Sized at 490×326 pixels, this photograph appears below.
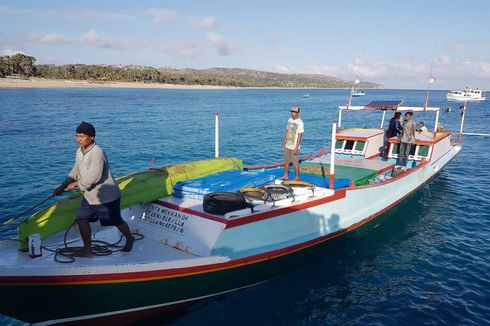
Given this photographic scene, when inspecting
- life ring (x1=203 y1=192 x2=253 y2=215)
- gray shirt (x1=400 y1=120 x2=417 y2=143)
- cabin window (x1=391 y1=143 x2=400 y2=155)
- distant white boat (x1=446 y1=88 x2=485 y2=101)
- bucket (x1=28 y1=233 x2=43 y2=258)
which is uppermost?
distant white boat (x1=446 y1=88 x2=485 y2=101)

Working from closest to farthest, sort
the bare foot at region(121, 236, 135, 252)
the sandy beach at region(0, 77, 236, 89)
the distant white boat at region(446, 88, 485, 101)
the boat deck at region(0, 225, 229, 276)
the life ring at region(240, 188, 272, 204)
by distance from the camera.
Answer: the boat deck at region(0, 225, 229, 276), the bare foot at region(121, 236, 135, 252), the life ring at region(240, 188, 272, 204), the distant white boat at region(446, 88, 485, 101), the sandy beach at region(0, 77, 236, 89)

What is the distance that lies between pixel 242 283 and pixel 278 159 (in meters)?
17.2

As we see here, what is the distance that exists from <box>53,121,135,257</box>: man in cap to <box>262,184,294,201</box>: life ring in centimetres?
372

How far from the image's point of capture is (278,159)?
25.3 meters

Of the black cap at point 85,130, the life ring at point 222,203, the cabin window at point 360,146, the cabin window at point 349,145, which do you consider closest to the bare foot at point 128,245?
the life ring at point 222,203

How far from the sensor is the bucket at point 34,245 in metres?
6.93

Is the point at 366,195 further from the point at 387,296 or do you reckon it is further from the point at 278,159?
the point at 278,159

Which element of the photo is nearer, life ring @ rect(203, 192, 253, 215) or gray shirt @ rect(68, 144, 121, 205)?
gray shirt @ rect(68, 144, 121, 205)

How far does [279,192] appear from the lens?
9.19 m

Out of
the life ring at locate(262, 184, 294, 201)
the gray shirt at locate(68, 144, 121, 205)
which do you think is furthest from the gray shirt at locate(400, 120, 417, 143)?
the gray shirt at locate(68, 144, 121, 205)

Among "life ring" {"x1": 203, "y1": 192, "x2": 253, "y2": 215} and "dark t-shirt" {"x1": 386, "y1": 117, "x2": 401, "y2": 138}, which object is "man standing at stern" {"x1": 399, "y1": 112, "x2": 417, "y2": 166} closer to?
"dark t-shirt" {"x1": 386, "y1": 117, "x2": 401, "y2": 138}

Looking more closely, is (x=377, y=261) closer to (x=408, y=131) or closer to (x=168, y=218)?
(x=168, y=218)

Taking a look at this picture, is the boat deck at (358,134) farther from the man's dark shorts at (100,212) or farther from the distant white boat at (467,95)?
the distant white boat at (467,95)

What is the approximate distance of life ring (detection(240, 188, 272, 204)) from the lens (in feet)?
29.2
